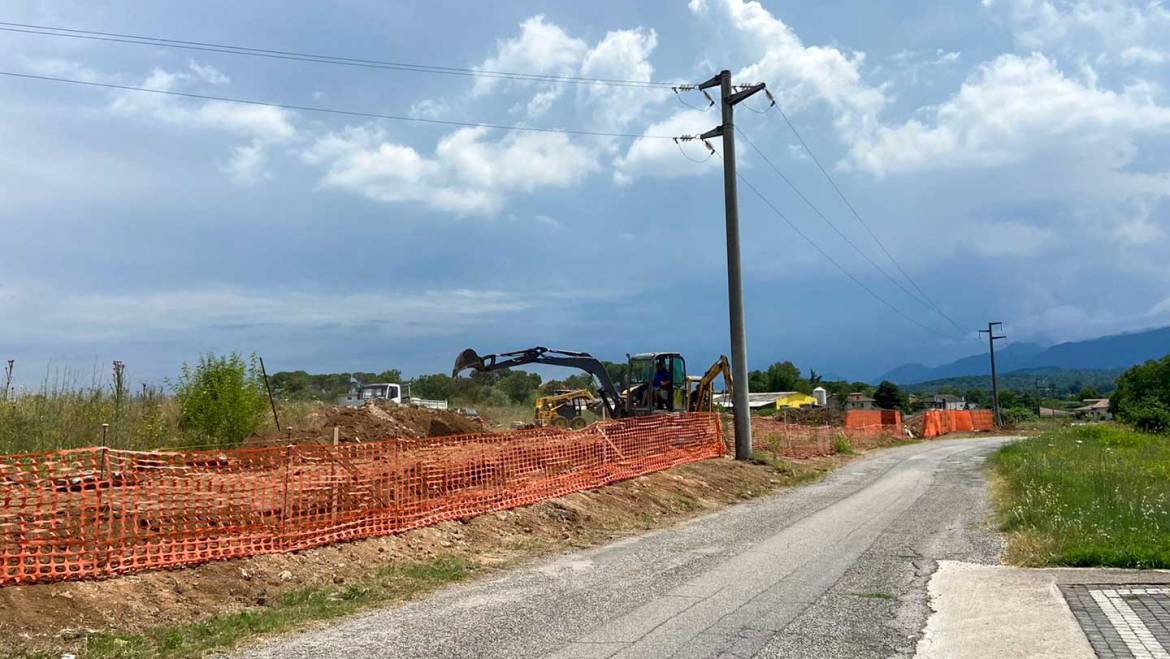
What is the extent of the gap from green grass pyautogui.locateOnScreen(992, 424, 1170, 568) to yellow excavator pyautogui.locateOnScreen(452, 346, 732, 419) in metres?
9.12

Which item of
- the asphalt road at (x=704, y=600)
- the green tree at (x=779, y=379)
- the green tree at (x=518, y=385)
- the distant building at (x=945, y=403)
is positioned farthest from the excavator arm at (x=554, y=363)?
the green tree at (x=779, y=379)

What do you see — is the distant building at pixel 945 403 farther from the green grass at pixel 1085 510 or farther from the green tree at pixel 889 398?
the green grass at pixel 1085 510

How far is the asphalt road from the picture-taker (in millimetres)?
7117

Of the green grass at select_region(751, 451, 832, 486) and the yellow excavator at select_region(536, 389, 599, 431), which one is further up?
the yellow excavator at select_region(536, 389, 599, 431)

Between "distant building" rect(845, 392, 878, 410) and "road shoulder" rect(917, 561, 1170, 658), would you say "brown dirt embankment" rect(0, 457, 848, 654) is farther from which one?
"distant building" rect(845, 392, 878, 410)

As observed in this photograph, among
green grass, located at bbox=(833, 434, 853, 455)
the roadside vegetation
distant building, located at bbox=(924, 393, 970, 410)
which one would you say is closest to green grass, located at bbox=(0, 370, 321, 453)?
the roadside vegetation

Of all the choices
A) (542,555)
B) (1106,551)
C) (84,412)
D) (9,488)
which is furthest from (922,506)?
(84,412)

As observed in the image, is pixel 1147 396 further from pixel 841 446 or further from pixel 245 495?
pixel 245 495

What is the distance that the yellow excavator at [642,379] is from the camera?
89.4 feet

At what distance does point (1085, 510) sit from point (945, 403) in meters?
141

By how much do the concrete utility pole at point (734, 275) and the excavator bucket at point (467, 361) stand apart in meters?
7.86

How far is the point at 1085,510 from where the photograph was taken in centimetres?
1308

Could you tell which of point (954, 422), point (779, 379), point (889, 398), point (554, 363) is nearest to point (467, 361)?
point (554, 363)

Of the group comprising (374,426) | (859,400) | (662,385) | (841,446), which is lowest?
(841,446)
